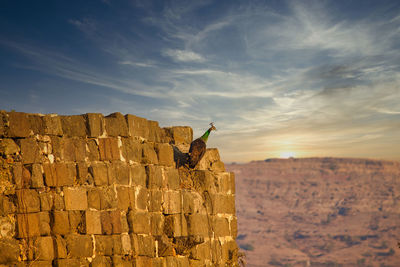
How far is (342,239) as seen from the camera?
480 ft

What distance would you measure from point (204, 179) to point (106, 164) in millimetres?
3246

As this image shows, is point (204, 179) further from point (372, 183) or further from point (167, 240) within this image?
point (372, 183)

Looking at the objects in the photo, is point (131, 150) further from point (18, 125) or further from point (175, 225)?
point (18, 125)

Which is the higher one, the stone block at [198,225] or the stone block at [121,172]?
the stone block at [121,172]

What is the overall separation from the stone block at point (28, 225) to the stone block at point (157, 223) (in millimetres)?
A: 2405

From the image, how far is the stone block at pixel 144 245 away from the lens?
9266 mm

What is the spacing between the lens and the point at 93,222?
8.70 m

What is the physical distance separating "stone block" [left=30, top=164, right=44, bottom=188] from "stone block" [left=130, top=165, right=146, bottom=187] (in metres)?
1.81

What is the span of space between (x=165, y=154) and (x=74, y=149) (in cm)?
240

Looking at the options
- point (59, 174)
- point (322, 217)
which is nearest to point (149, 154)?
point (59, 174)

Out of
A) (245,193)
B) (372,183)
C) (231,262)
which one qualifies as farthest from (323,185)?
(231,262)

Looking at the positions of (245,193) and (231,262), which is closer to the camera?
(231,262)

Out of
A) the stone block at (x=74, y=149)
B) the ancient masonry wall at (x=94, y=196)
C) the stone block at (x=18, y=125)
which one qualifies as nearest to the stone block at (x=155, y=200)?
the ancient masonry wall at (x=94, y=196)

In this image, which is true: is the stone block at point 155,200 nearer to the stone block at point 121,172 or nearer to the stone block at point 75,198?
the stone block at point 121,172
